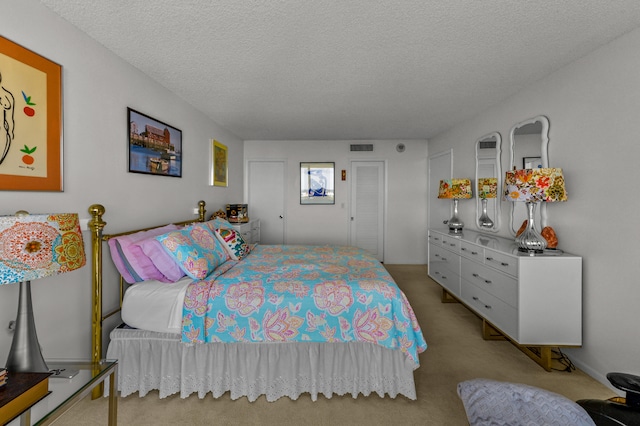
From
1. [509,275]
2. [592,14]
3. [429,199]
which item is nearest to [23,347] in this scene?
[509,275]

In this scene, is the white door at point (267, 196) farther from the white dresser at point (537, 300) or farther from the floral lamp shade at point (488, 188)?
the white dresser at point (537, 300)

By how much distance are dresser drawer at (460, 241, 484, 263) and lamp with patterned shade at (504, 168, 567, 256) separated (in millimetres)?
415

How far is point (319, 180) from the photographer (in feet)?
18.2

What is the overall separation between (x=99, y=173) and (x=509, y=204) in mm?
3922

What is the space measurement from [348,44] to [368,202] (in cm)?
374

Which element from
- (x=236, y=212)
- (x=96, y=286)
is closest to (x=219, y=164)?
(x=236, y=212)

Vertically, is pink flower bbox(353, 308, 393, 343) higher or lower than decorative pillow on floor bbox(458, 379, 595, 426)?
lower

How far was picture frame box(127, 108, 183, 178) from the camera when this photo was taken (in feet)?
7.82

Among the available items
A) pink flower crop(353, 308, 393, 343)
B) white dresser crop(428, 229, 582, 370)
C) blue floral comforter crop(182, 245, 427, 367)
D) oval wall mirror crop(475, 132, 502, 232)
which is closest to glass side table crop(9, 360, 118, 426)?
blue floral comforter crop(182, 245, 427, 367)

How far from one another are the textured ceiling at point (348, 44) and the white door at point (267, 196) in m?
2.19

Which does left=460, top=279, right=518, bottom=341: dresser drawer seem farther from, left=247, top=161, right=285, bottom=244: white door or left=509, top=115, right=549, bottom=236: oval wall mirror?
left=247, top=161, right=285, bottom=244: white door

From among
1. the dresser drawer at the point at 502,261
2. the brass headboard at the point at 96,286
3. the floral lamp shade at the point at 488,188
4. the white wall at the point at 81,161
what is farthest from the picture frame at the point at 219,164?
the floral lamp shade at the point at 488,188

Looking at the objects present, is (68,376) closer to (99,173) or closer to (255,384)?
(255,384)

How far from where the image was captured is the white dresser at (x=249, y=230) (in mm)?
3938
